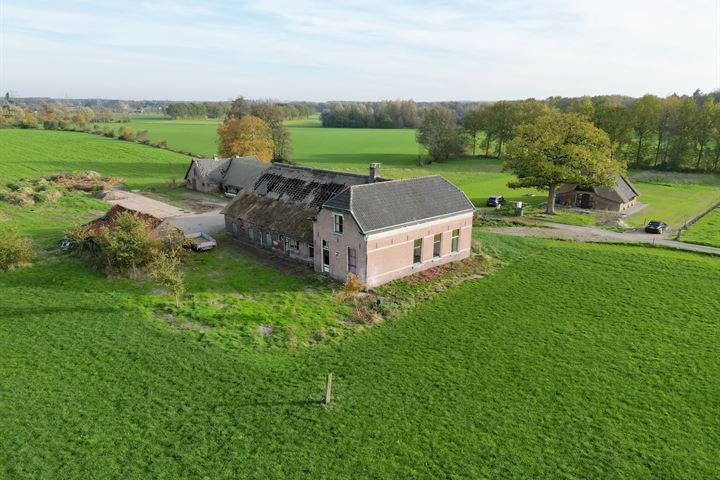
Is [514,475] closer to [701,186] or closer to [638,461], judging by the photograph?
[638,461]

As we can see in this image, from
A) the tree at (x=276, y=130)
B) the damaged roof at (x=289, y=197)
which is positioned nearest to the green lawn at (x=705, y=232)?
the damaged roof at (x=289, y=197)

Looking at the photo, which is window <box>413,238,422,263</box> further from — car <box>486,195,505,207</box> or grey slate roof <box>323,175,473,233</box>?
car <box>486,195,505,207</box>

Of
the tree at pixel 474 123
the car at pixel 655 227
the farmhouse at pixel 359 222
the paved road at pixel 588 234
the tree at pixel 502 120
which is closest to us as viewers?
the farmhouse at pixel 359 222

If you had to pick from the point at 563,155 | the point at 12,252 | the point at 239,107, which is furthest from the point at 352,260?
the point at 239,107

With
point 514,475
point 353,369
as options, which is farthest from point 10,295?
point 514,475

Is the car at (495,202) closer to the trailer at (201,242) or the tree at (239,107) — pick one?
the trailer at (201,242)

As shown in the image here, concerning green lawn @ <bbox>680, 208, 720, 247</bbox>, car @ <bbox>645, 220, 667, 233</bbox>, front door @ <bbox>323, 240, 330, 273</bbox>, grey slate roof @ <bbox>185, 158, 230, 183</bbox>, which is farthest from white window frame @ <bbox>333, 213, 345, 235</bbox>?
grey slate roof @ <bbox>185, 158, 230, 183</bbox>
